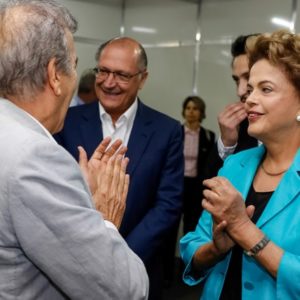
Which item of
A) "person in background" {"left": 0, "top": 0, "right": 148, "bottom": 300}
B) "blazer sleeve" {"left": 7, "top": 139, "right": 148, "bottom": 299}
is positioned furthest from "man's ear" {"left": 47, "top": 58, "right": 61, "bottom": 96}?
"blazer sleeve" {"left": 7, "top": 139, "right": 148, "bottom": 299}

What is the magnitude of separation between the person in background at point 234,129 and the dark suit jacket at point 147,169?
19 cm

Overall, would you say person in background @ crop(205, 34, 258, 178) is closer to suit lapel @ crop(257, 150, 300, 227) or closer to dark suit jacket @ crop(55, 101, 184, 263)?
dark suit jacket @ crop(55, 101, 184, 263)

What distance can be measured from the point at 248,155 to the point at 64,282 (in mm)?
1009

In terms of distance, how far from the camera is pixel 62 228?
1003mm

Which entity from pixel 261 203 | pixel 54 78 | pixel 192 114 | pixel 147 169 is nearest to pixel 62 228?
pixel 54 78

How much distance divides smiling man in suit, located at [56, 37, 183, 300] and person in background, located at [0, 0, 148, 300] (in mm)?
991

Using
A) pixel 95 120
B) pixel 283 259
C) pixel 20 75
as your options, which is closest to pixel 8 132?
pixel 20 75

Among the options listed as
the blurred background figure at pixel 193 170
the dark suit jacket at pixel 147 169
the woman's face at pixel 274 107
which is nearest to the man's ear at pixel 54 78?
the woman's face at pixel 274 107

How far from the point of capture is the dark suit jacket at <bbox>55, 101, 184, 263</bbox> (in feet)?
7.06

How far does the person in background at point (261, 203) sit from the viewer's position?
56.9 inches

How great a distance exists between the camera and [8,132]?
1.05 metres

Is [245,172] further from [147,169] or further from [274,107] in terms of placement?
[147,169]

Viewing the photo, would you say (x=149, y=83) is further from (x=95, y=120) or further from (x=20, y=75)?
(x=20, y=75)

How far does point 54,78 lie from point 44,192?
0.32 m
